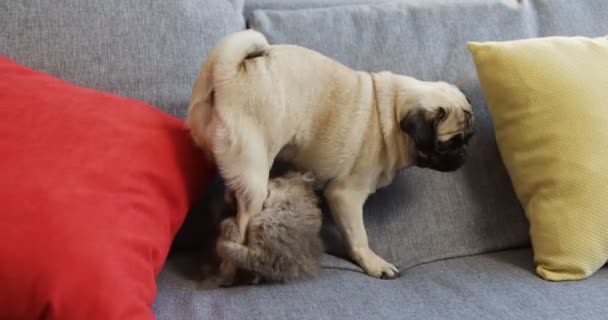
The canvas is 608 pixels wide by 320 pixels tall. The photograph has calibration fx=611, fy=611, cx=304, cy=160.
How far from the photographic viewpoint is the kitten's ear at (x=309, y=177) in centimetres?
120

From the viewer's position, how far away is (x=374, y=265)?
3.94 feet

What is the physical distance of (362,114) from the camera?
1.24 metres

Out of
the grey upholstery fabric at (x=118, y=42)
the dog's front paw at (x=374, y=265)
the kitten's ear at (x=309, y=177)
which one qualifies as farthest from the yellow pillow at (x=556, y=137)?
the grey upholstery fabric at (x=118, y=42)

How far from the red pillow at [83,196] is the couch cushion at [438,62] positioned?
42 cm

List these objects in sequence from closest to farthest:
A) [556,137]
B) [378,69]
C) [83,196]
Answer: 1. [83,196]
2. [556,137]
3. [378,69]

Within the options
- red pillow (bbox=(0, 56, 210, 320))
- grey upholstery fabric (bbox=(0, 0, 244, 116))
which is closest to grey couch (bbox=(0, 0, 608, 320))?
grey upholstery fabric (bbox=(0, 0, 244, 116))

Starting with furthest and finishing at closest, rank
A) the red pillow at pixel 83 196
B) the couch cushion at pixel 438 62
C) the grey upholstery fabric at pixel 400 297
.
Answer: the couch cushion at pixel 438 62
the grey upholstery fabric at pixel 400 297
the red pillow at pixel 83 196

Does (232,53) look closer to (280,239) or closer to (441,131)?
(280,239)

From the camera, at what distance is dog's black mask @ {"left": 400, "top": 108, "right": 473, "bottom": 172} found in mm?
1208

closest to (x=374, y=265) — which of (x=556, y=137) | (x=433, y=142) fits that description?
(x=433, y=142)

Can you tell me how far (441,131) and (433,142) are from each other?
4cm

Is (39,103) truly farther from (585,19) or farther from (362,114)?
(585,19)

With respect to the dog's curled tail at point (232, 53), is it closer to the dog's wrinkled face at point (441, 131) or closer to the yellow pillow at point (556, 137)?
the dog's wrinkled face at point (441, 131)

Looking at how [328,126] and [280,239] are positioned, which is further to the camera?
[328,126]
